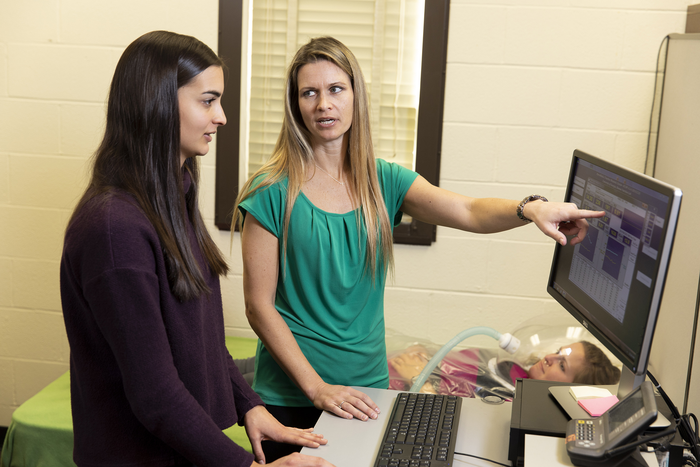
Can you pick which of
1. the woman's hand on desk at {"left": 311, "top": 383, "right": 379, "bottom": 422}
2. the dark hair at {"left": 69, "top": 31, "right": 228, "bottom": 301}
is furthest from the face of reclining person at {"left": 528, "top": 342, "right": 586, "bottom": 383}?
the dark hair at {"left": 69, "top": 31, "right": 228, "bottom": 301}

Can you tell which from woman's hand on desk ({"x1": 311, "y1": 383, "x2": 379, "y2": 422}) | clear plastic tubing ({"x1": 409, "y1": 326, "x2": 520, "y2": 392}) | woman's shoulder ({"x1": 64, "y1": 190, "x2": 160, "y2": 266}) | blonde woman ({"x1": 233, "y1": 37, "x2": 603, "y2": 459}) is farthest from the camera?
clear plastic tubing ({"x1": 409, "y1": 326, "x2": 520, "y2": 392})

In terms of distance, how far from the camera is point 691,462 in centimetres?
104

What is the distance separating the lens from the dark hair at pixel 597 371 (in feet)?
5.66

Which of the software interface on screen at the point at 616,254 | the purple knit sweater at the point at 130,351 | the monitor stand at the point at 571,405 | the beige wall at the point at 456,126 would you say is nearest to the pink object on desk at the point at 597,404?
the monitor stand at the point at 571,405

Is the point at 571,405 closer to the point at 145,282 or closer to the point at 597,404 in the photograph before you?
the point at 597,404

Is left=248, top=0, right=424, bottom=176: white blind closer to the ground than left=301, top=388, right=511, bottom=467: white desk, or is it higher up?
higher up

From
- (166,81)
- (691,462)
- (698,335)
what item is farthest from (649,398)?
(166,81)

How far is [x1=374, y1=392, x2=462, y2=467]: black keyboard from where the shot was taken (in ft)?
3.43

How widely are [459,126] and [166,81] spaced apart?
1.64 metres

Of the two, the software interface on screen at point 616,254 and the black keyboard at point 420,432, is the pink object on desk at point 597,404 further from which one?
the black keyboard at point 420,432

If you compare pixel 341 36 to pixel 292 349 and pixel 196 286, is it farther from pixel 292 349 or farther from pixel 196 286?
pixel 196 286

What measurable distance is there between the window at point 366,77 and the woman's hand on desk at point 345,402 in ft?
4.02

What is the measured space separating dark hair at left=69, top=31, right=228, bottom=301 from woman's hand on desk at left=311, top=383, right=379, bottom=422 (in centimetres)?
45

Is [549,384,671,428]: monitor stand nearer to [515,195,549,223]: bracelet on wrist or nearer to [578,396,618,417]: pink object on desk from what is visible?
[578,396,618,417]: pink object on desk
